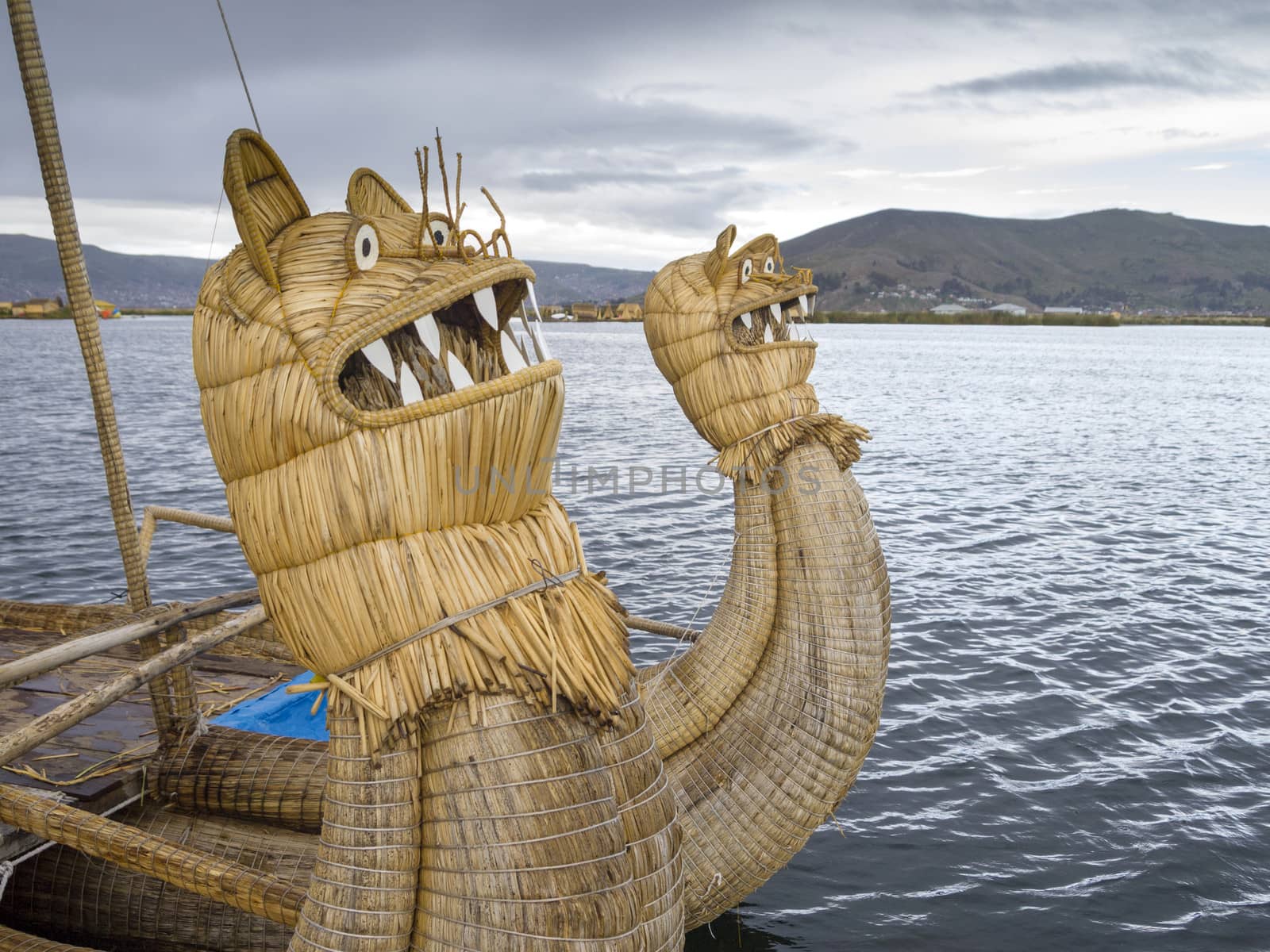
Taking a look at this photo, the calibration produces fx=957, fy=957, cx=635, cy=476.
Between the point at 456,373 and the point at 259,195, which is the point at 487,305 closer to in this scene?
the point at 456,373

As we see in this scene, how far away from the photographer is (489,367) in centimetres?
260

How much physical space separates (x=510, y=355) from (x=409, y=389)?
32 centimetres

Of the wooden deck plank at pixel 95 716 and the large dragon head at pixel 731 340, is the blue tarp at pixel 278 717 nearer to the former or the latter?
the wooden deck plank at pixel 95 716

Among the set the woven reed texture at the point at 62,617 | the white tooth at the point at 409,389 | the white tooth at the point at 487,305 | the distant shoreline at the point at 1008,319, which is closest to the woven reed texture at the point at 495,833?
the white tooth at the point at 409,389

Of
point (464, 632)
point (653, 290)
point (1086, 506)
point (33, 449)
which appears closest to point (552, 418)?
point (464, 632)

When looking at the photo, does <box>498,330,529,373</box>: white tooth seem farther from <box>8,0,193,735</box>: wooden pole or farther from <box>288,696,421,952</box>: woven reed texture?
<box>8,0,193,735</box>: wooden pole

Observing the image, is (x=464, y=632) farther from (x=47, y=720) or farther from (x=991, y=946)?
(x=991, y=946)

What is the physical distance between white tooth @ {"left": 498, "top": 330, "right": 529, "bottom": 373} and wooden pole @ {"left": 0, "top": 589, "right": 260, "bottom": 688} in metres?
1.32

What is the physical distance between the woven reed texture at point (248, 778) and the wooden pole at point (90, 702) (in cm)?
68

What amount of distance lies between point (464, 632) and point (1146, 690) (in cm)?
993

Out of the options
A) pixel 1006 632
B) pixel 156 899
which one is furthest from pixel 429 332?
pixel 1006 632

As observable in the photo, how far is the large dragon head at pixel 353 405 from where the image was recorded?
2295 millimetres

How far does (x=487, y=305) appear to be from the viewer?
2.49 meters

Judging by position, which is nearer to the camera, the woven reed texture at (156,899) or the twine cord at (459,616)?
the twine cord at (459,616)
